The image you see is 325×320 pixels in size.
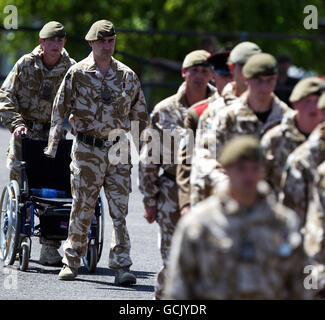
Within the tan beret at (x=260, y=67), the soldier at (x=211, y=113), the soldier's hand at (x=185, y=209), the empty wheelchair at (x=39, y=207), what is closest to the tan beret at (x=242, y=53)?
the soldier at (x=211, y=113)

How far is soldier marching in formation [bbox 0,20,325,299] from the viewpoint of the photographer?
18.0 ft

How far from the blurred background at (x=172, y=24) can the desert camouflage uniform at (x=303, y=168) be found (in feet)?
69.0

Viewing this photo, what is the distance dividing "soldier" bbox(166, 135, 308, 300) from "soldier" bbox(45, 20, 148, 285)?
4.79 m

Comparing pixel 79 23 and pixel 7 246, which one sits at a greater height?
pixel 79 23

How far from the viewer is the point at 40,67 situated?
1130 cm

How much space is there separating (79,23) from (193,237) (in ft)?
85.0

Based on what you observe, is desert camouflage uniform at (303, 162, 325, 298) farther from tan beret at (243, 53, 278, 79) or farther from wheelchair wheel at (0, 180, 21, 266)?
wheelchair wheel at (0, 180, 21, 266)

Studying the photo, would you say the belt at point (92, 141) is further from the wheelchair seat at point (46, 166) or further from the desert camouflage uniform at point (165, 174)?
the desert camouflage uniform at point (165, 174)

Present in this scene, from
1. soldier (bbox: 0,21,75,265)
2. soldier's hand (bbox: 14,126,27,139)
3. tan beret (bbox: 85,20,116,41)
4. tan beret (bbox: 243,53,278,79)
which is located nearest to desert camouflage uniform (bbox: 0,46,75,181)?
soldier (bbox: 0,21,75,265)

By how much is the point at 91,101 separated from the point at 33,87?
4.06 ft

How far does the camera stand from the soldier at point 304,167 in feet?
22.3

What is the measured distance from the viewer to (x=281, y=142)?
279 inches
